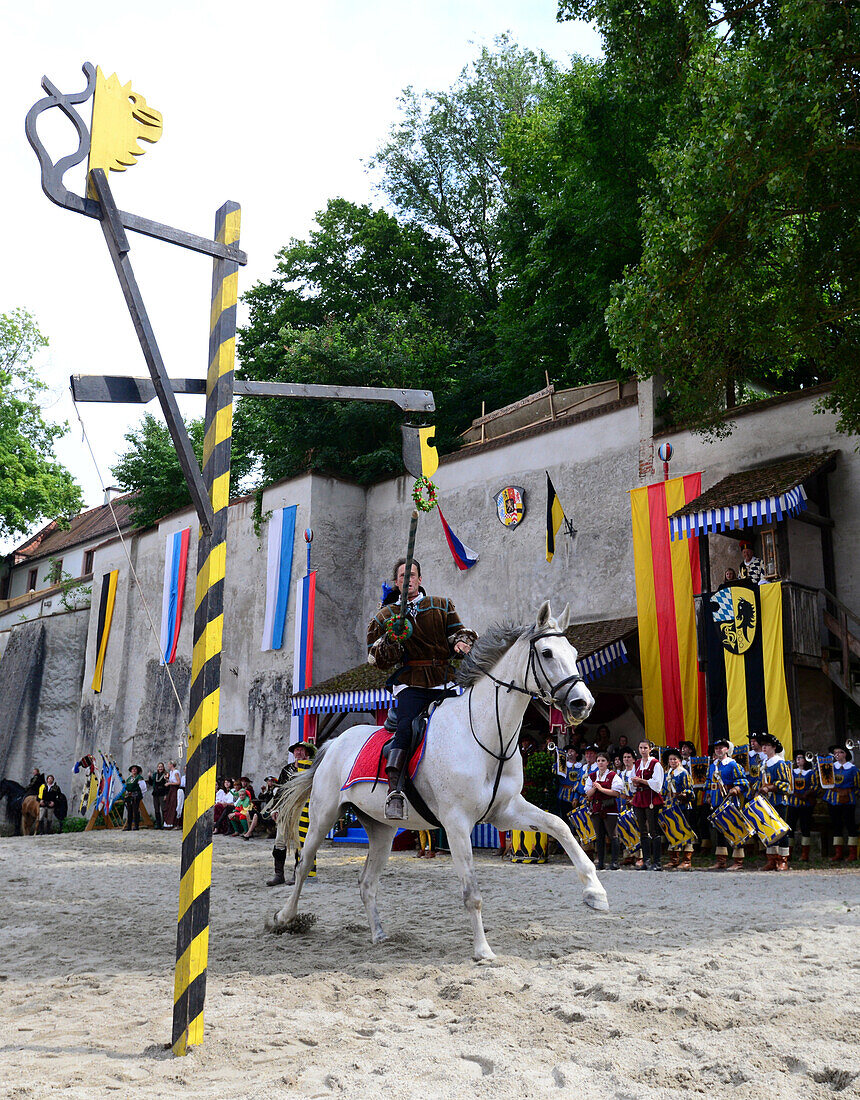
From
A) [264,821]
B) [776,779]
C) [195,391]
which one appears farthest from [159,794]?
[195,391]

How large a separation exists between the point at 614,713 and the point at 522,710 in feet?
41.9

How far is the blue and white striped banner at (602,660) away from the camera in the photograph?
1698 centimetres

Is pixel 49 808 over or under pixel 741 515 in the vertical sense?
under

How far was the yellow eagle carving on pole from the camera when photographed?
5.07m

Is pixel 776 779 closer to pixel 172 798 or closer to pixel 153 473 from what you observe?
pixel 172 798

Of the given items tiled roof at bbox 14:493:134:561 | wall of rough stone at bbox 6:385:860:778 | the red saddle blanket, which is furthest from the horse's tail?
tiled roof at bbox 14:493:134:561

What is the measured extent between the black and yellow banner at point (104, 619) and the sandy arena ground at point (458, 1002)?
1035 inches

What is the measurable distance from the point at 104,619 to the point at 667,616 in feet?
78.0

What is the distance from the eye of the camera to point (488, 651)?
7.22m

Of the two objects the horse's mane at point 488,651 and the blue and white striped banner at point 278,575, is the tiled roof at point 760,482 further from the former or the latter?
the blue and white striped banner at point 278,575

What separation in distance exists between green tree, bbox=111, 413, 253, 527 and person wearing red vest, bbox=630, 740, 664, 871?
23.2 meters

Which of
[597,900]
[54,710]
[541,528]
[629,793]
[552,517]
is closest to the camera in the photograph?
[597,900]

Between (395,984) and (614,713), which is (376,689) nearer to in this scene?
(614,713)

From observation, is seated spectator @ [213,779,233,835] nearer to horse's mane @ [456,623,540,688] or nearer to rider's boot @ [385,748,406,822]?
rider's boot @ [385,748,406,822]
